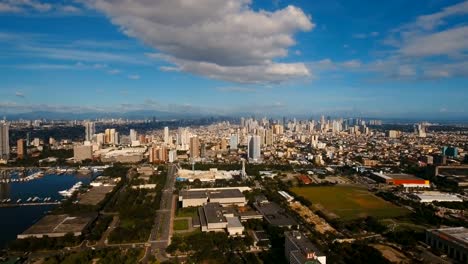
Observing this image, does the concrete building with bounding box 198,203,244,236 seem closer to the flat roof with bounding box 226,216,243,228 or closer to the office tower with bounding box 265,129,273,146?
the flat roof with bounding box 226,216,243,228

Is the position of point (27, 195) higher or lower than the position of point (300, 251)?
lower

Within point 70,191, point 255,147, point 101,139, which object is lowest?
point 70,191

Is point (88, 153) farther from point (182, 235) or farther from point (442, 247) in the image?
point (442, 247)

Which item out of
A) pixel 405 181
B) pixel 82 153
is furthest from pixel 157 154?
pixel 405 181

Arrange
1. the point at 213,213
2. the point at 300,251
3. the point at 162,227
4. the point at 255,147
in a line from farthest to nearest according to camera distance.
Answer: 1. the point at 255,147
2. the point at 213,213
3. the point at 162,227
4. the point at 300,251

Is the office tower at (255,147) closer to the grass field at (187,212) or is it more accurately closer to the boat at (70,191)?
the boat at (70,191)

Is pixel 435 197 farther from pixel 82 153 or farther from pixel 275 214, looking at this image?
pixel 82 153

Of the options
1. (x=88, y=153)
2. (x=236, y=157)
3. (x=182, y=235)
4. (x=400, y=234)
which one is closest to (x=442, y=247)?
(x=400, y=234)

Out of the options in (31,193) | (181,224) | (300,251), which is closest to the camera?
(300,251)

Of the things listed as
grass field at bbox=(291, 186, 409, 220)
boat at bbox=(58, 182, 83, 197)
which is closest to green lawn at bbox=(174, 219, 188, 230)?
grass field at bbox=(291, 186, 409, 220)
